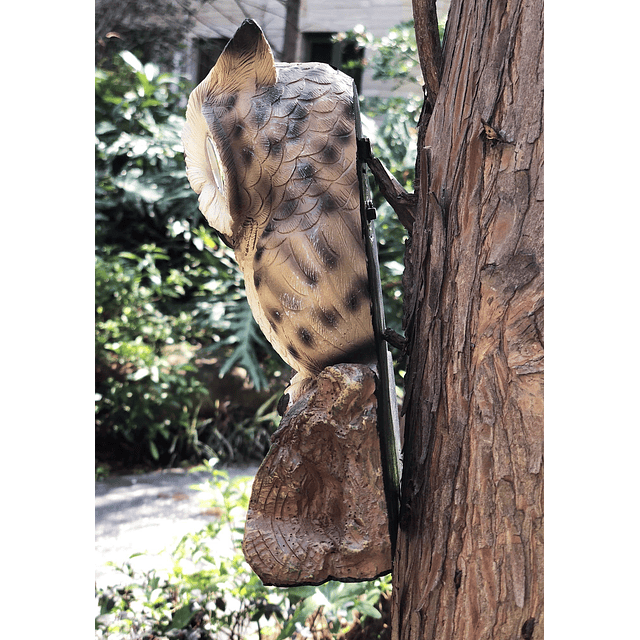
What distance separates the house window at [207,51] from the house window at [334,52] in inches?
18.4

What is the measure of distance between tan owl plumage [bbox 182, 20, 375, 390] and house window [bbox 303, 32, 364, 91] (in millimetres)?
2495

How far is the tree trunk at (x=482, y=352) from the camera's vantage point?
777mm

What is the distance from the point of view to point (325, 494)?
2.76 ft

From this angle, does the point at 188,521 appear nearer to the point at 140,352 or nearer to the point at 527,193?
the point at 140,352

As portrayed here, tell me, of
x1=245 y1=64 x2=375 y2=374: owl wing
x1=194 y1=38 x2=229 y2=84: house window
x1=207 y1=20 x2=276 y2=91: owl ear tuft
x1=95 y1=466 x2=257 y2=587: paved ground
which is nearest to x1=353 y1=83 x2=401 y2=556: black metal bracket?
x1=245 y1=64 x2=375 y2=374: owl wing

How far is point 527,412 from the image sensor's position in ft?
2.55

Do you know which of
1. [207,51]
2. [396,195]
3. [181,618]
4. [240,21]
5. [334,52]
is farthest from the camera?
[334,52]

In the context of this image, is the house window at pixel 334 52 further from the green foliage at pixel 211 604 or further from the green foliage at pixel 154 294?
the green foliage at pixel 211 604

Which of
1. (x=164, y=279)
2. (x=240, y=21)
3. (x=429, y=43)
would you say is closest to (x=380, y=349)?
(x=429, y=43)

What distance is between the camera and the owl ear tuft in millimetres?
841

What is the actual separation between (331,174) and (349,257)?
0.12 metres

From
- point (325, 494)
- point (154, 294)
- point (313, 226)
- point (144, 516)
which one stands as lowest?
point (144, 516)

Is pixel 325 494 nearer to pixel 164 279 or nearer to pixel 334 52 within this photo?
pixel 164 279

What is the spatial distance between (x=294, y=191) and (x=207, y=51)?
9.49 ft
